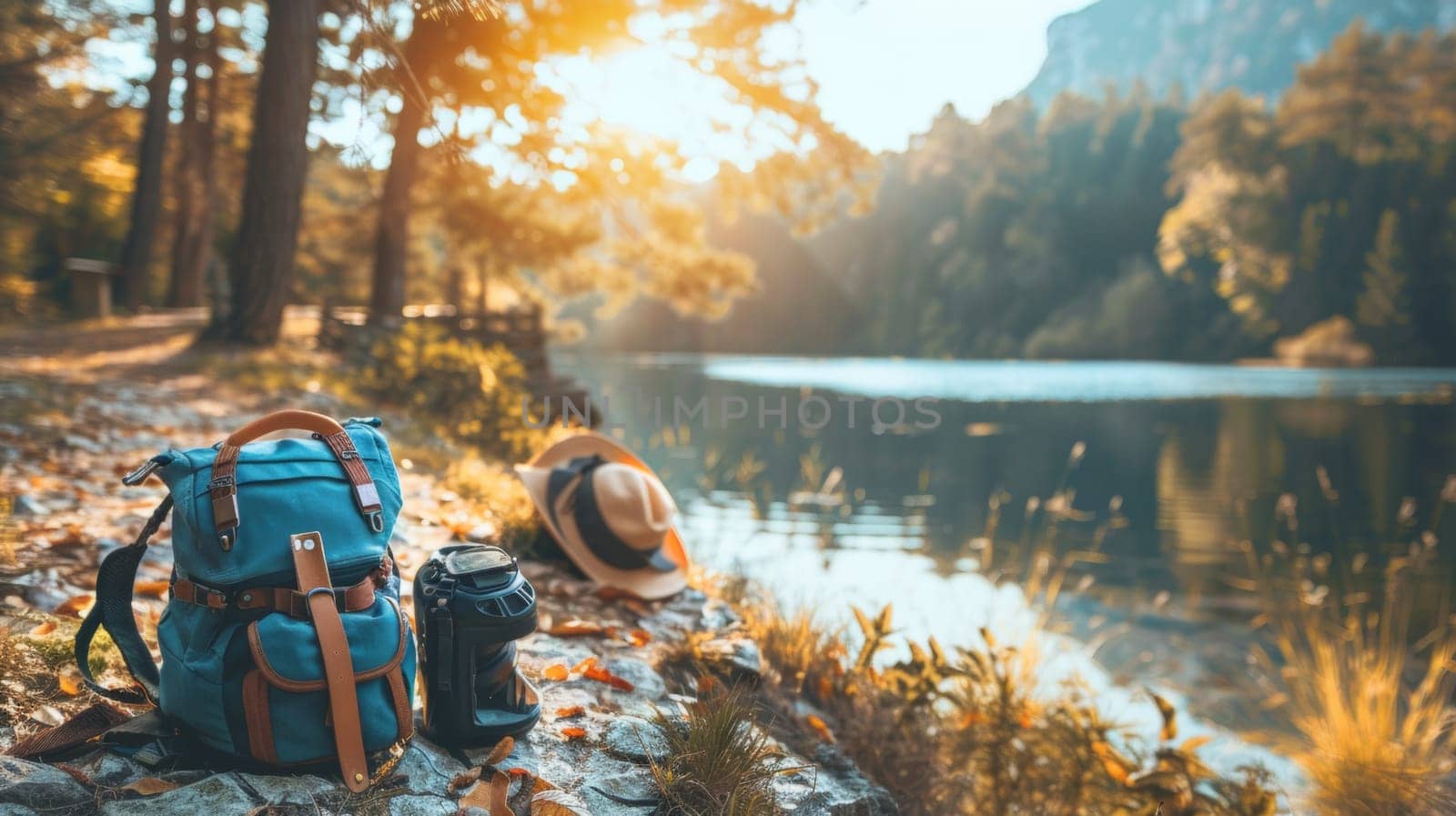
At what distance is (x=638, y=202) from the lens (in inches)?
530

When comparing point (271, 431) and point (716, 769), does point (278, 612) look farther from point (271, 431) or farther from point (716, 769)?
point (716, 769)

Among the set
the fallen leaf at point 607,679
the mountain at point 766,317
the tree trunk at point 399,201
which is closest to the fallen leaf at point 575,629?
the fallen leaf at point 607,679

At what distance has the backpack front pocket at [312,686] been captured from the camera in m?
1.81

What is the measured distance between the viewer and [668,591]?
3.77 metres

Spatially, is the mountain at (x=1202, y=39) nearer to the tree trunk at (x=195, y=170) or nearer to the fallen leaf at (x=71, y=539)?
the tree trunk at (x=195, y=170)

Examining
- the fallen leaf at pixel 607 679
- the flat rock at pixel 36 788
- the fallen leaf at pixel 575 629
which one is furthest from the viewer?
the fallen leaf at pixel 575 629

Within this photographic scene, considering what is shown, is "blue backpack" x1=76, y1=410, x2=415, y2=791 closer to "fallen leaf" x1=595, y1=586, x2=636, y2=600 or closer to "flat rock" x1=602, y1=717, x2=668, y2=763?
"flat rock" x1=602, y1=717, x2=668, y2=763

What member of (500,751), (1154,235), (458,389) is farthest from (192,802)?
(1154,235)

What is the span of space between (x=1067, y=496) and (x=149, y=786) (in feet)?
20.0

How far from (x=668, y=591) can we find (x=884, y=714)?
1051mm

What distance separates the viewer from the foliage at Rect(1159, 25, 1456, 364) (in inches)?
1892

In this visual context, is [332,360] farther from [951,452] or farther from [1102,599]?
[951,452]

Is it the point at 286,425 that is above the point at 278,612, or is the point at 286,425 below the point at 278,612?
above

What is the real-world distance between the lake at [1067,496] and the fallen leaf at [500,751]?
8.05ft
